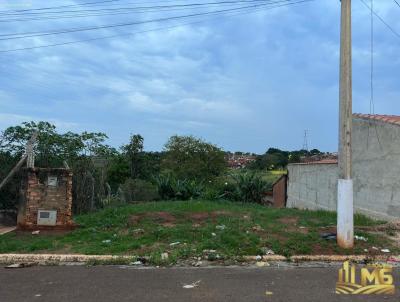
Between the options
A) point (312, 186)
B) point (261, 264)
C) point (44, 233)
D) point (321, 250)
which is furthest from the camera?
point (312, 186)

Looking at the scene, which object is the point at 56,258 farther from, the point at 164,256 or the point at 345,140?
the point at 345,140

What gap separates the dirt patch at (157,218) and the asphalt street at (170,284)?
159 inches

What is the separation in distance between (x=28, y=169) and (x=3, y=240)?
1.96m

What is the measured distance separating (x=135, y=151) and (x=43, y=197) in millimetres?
28402

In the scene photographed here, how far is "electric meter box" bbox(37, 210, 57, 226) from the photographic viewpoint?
1156 centimetres

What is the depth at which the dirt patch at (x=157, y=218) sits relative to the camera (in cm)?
1221

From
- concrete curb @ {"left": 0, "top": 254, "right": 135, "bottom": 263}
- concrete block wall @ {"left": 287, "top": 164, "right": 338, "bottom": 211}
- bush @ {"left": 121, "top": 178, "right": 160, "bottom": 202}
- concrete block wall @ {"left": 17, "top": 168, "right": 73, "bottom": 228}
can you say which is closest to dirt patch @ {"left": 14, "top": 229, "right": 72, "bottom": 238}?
concrete block wall @ {"left": 17, "top": 168, "right": 73, "bottom": 228}

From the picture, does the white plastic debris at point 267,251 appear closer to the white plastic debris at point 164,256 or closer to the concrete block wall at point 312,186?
the white plastic debris at point 164,256

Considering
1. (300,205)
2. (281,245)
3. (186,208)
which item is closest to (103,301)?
(281,245)

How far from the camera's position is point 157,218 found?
1283 centimetres

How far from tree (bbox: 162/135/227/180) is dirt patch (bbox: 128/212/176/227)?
96.4 feet

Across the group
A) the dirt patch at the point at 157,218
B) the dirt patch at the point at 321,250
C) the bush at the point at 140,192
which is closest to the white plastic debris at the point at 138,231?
the dirt patch at the point at 157,218

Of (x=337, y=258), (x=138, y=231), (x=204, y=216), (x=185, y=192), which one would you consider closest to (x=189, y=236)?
(x=138, y=231)

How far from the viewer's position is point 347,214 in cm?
941
